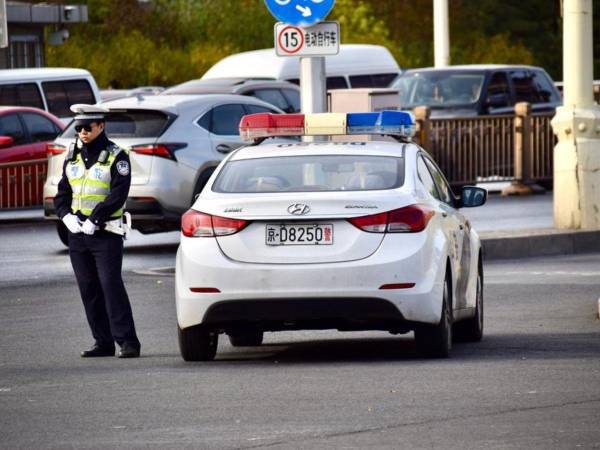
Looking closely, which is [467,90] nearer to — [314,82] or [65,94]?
[65,94]

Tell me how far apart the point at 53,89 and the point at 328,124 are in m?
18.5

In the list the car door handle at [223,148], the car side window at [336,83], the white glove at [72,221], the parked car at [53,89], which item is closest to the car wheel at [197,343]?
the white glove at [72,221]

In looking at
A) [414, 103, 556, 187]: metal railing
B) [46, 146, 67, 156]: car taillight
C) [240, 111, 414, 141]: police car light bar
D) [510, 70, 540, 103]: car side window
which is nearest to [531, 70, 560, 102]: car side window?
[510, 70, 540, 103]: car side window

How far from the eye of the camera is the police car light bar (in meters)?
12.5

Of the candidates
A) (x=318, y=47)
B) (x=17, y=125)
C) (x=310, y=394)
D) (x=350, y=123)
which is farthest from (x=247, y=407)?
(x=17, y=125)

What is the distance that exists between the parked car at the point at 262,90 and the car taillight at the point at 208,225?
1686 cm

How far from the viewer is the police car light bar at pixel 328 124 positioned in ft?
40.9

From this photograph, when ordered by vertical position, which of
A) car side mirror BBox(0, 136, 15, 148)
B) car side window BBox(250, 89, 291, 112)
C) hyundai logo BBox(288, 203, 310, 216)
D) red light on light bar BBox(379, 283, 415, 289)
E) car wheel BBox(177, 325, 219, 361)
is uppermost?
hyundai logo BBox(288, 203, 310, 216)

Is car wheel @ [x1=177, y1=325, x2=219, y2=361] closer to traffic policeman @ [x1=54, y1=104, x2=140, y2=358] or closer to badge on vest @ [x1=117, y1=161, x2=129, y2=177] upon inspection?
traffic policeman @ [x1=54, y1=104, x2=140, y2=358]

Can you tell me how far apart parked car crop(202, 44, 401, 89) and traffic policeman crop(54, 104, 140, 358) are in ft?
70.4

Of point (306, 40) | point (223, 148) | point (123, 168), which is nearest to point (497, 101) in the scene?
point (223, 148)

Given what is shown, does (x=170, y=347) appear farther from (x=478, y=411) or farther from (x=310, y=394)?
(x=478, y=411)

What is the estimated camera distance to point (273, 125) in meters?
12.7

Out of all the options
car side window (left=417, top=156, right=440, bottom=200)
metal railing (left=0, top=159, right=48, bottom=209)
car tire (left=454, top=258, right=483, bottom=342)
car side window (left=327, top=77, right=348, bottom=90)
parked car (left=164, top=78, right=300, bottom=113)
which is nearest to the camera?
car side window (left=417, top=156, right=440, bottom=200)
